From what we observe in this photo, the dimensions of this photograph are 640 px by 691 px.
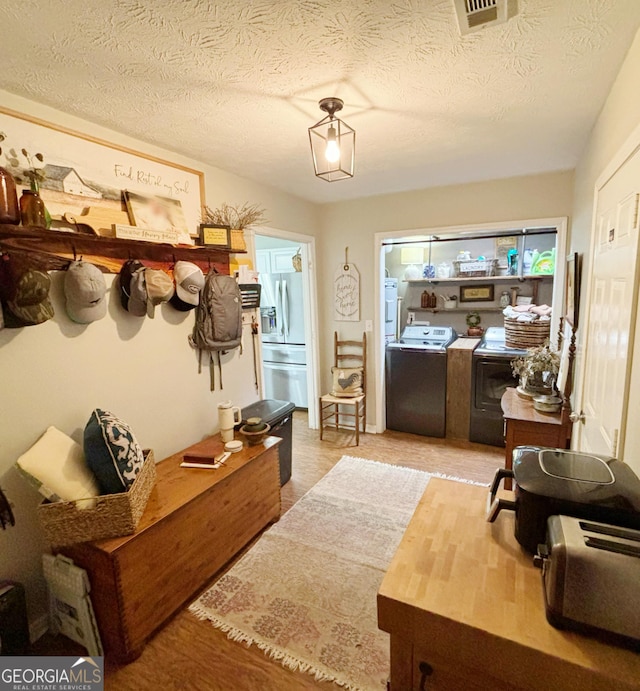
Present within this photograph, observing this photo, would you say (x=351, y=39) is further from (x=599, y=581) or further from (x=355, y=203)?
(x=355, y=203)

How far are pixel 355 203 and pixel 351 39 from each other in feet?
8.26

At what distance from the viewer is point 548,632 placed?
823mm

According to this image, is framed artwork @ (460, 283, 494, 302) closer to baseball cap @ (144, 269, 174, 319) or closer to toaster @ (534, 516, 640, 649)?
Answer: baseball cap @ (144, 269, 174, 319)

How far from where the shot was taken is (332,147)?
1.75m

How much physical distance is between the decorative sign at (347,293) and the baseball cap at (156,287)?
210cm

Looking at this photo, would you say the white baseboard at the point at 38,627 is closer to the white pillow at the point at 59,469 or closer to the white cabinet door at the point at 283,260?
the white pillow at the point at 59,469

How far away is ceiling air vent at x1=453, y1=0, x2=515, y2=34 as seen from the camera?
111cm

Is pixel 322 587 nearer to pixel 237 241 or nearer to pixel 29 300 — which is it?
pixel 29 300

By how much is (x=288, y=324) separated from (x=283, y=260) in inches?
30.4

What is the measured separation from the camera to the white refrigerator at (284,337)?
14.2 feet

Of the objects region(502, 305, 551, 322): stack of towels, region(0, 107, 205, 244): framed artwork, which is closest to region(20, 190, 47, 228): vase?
region(0, 107, 205, 244): framed artwork

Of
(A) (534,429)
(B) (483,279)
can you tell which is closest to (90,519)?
(A) (534,429)

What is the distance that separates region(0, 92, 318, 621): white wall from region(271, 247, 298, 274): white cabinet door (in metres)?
1.56

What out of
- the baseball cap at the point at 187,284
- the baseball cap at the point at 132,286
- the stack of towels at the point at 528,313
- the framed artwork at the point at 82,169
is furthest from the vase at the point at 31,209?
the stack of towels at the point at 528,313
